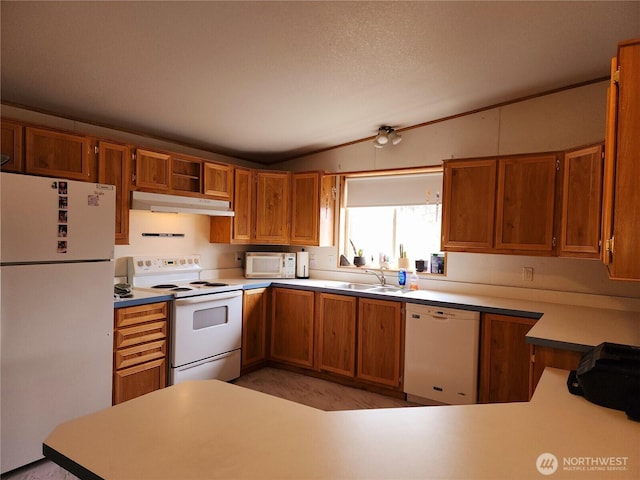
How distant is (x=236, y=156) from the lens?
4438 millimetres

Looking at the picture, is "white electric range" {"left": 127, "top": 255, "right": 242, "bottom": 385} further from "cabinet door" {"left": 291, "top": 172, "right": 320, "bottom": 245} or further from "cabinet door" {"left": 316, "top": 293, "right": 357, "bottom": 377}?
"cabinet door" {"left": 291, "top": 172, "right": 320, "bottom": 245}

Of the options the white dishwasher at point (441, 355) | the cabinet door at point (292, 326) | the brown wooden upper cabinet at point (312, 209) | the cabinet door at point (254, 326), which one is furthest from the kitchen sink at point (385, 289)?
the cabinet door at point (254, 326)

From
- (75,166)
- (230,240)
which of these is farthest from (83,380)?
(230,240)

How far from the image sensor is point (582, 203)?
8.14ft

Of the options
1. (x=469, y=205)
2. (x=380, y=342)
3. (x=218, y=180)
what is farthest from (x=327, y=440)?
(x=218, y=180)

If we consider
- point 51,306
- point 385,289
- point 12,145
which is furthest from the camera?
point 385,289

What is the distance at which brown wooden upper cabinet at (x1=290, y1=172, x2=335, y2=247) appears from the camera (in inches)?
158

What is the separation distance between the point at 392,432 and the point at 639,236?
912mm

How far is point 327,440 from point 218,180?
3.18 meters

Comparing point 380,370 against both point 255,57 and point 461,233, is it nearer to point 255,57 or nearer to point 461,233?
point 461,233

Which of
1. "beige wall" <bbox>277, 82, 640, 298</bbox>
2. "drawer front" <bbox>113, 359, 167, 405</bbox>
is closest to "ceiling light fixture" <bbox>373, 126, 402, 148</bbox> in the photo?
"beige wall" <bbox>277, 82, 640, 298</bbox>

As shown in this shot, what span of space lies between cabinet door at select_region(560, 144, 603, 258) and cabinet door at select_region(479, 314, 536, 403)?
23.6 inches

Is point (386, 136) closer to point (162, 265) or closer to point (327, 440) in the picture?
point (162, 265)

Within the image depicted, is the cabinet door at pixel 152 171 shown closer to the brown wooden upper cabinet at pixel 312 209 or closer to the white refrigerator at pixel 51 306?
the white refrigerator at pixel 51 306
